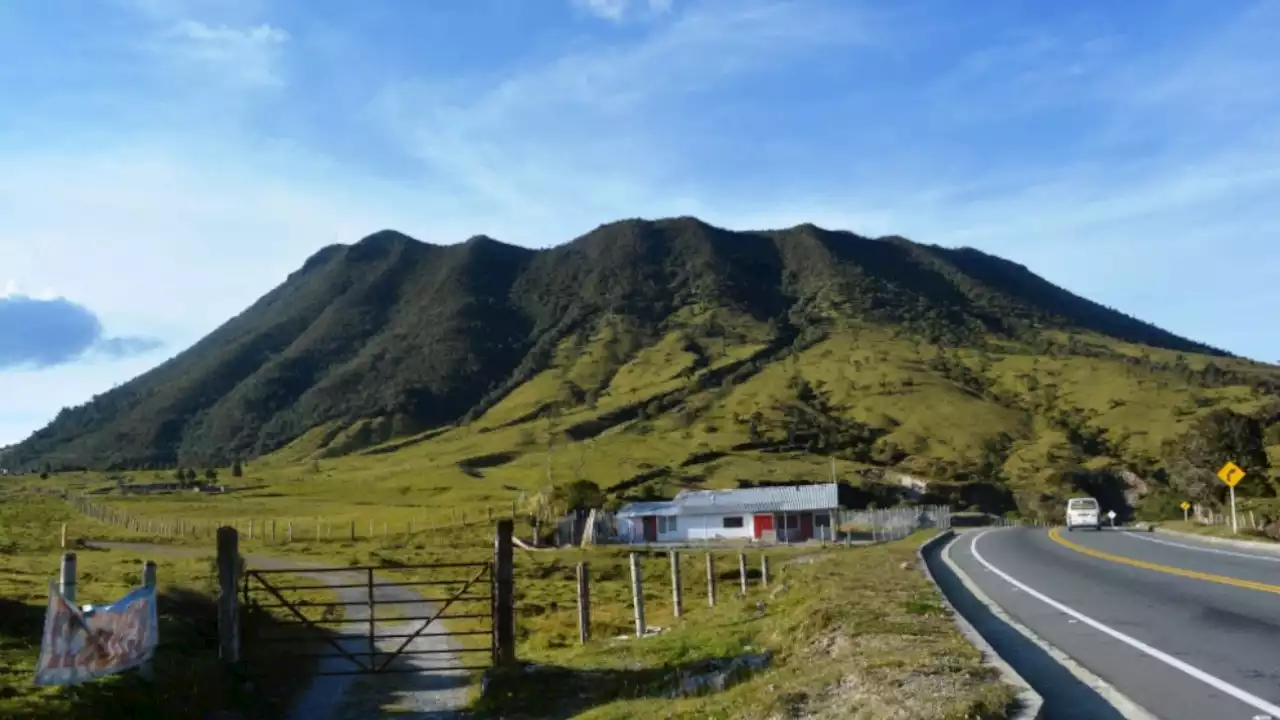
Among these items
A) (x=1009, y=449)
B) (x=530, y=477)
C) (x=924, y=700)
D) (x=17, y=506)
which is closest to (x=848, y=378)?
(x=1009, y=449)

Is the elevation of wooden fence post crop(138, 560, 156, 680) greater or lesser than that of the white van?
greater

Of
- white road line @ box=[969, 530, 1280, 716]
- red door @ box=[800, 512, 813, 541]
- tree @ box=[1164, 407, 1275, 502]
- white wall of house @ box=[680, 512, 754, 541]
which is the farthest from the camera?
white wall of house @ box=[680, 512, 754, 541]

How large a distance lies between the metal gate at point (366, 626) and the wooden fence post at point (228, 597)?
32 centimetres

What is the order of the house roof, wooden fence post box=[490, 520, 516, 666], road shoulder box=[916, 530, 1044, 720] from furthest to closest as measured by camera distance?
the house roof → wooden fence post box=[490, 520, 516, 666] → road shoulder box=[916, 530, 1044, 720]

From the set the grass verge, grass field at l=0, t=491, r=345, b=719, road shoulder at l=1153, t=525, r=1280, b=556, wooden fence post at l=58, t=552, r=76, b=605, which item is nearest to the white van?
road shoulder at l=1153, t=525, r=1280, b=556

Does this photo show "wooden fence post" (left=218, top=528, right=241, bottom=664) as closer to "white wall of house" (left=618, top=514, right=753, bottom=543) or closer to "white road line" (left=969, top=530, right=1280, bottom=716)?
"white road line" (left=969, top=530, right=1280, bottom=716)

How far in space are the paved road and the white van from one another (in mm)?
27167

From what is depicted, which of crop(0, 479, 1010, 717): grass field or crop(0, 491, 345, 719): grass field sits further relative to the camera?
crop(0, 491, 345, 719): grass field

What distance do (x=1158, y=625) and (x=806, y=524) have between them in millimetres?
70288

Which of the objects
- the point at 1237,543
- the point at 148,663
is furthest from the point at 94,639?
the point at 1237,543

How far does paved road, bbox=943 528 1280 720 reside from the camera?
9.45 m

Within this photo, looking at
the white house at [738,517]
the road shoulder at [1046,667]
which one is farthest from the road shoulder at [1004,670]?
the white house at [738,517]

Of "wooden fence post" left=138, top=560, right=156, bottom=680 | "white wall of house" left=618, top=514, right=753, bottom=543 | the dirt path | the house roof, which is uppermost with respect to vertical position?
"wooden fence post" left=138, top=560, right=156, bottom=680

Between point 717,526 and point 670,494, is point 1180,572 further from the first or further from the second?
point 670,494
